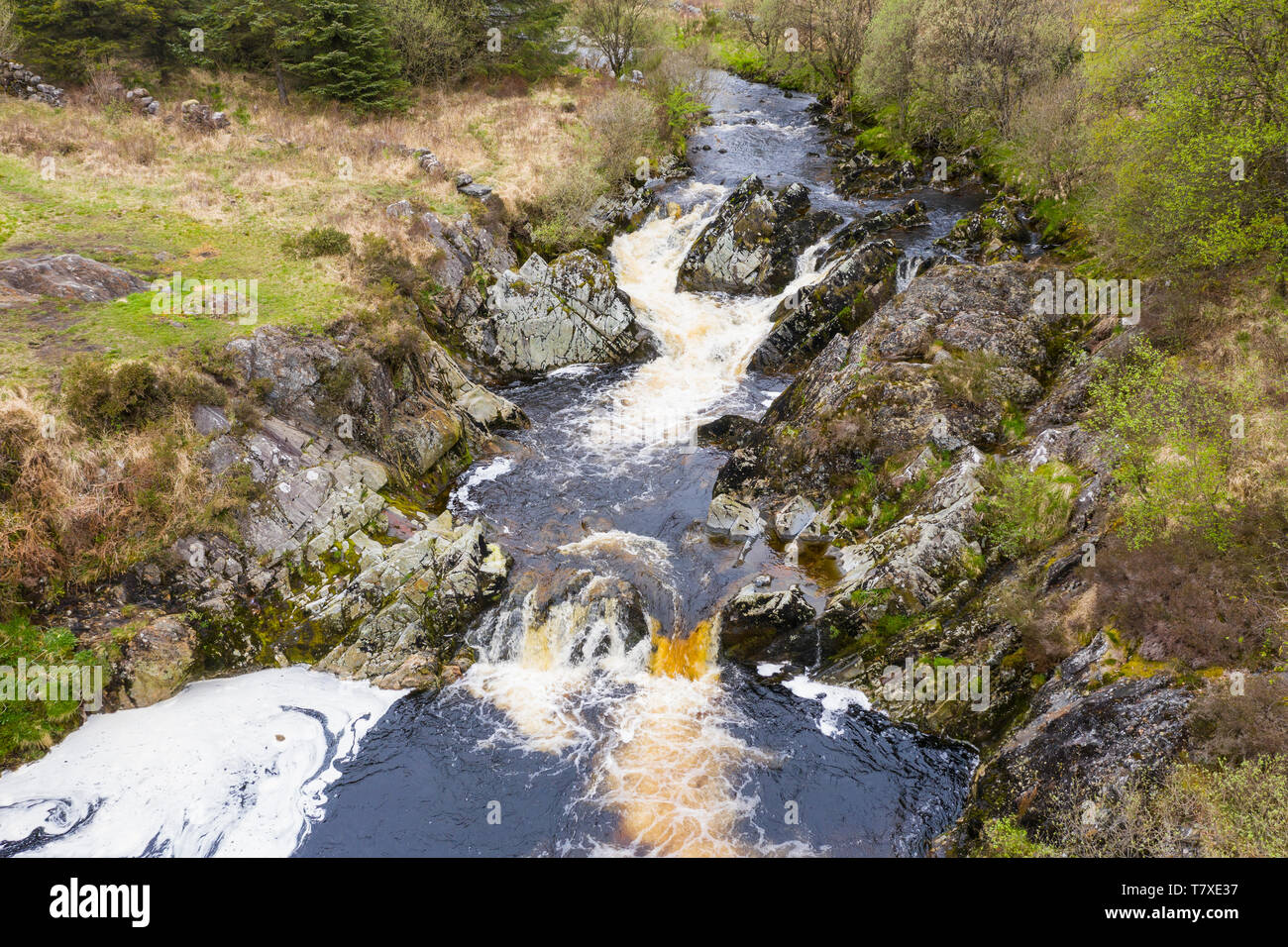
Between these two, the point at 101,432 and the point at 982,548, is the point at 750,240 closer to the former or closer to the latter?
the point at 982,548

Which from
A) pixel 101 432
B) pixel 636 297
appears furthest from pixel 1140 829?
pixel 636 297

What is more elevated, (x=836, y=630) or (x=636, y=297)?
(x=636, y=297)

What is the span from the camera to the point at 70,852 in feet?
42.3

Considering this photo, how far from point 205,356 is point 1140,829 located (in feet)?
79.0

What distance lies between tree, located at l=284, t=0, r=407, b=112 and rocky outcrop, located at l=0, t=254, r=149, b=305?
2113 centimetres

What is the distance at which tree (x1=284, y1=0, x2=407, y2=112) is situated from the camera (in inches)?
1470

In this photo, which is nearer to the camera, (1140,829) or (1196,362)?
(1140,829)

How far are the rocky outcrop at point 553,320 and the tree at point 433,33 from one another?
24432 mm

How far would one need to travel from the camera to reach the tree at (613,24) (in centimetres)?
5197

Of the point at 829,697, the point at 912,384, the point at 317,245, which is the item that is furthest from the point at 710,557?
the point at 317,245

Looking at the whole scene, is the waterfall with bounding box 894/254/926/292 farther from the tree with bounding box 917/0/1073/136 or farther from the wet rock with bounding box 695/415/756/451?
the tree with bounding box 917/0/1073/136

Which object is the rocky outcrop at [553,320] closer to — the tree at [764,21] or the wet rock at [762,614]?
the wet rock at [762,614]

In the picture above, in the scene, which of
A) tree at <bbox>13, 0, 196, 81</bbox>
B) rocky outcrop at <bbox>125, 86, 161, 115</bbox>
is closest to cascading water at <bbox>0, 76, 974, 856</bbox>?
rocky outcrop at <bbox>125, 86, 161, 115</bbox>

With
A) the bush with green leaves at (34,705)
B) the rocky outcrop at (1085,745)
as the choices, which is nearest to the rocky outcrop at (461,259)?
the bush with green leaves at (34,705)
